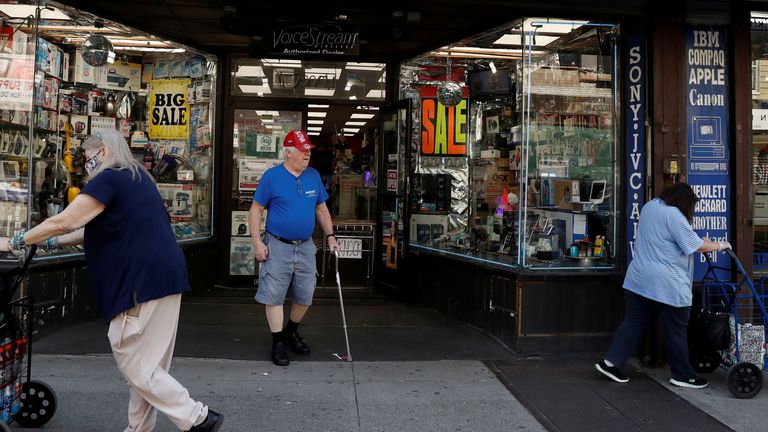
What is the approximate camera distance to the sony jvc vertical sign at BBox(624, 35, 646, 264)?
6.17m

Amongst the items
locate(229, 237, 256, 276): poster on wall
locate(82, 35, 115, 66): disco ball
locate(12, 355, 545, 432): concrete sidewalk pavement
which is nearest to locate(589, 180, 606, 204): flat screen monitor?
locate(12, 355, 545, 432): concrete sidewalk pavement

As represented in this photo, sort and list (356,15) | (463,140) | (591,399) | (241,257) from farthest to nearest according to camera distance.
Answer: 1. (241,257)
2. (463,140)
3. (356,15)
4. (591,399)

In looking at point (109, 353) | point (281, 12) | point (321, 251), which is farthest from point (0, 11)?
point (321, 251)

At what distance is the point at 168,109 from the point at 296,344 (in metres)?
4.05

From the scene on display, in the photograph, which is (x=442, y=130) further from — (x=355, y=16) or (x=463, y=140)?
(x=355, y=16)

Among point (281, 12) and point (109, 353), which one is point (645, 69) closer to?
point (281, 12)

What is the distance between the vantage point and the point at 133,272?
358 centimetres

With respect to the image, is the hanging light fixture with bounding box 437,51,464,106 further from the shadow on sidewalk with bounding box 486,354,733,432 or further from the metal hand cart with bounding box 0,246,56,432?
the metal hand cart with bounding box 0,246,56,432

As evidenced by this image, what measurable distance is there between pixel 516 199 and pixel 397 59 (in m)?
2.96

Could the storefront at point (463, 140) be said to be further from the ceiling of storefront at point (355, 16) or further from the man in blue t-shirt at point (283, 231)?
the man in blue t-shirt at point (283, 231)

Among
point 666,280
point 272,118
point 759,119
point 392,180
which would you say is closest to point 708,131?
point 759,119

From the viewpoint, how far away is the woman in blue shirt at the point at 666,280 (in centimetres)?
528

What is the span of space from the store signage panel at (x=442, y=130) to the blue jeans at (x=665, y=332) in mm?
3537

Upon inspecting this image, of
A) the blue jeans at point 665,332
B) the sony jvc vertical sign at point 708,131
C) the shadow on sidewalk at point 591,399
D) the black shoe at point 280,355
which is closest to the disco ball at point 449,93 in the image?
the sony jvc vertical sign at point 708,131
